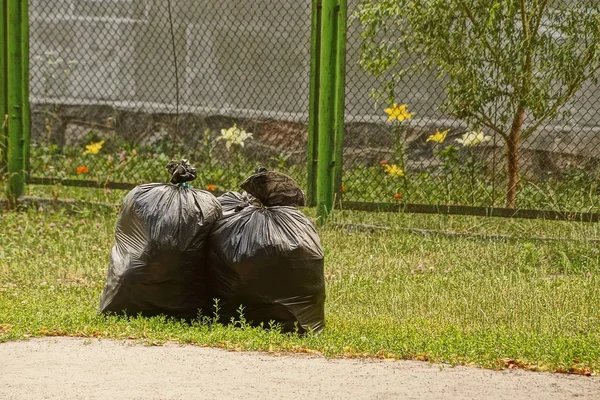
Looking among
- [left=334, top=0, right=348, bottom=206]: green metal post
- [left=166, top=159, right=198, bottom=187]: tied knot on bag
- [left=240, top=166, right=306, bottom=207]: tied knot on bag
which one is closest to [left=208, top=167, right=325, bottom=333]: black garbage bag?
[left=240, top=166, right=306, bottom=207]: tied knot on bag

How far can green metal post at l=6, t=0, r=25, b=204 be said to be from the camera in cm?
941

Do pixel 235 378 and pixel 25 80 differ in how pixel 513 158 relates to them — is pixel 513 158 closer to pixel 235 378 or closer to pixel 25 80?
pixel 25 80

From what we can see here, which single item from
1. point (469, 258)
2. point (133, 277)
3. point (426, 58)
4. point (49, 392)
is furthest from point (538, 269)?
point (49, 392)

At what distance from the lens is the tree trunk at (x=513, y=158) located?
8.42 metres

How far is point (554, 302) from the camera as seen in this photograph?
6.06 m

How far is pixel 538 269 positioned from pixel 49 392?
3969 millimetres

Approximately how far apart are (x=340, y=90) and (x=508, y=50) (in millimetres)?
1304

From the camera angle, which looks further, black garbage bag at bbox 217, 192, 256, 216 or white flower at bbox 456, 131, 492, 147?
white flower at bbox 456, 131, 492, 147

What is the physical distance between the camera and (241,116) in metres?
11.5

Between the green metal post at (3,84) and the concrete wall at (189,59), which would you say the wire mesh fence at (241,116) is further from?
the green metal post at (3,84)

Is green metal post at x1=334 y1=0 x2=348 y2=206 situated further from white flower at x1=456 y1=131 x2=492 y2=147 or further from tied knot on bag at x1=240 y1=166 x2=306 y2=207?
tied knot on bag at x1=240 y1=166 x2=306 y2=207

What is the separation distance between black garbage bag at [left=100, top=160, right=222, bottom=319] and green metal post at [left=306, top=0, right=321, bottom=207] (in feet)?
10.9

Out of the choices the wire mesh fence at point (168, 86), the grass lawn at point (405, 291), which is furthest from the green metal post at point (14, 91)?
the wire mesh fence at point (168, 86)

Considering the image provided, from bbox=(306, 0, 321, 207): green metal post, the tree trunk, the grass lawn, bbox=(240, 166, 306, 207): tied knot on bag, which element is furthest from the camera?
bbox=(306, 0, 321, 207): green metal post
